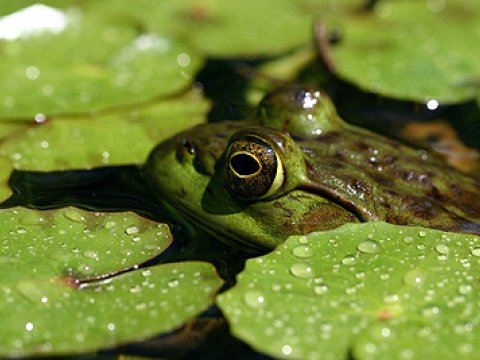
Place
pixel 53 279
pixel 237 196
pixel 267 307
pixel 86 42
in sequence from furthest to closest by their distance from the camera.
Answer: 1. pixel 86 42
2. pixel 237 196
3. pixel 53 279
4. pixel 267 307

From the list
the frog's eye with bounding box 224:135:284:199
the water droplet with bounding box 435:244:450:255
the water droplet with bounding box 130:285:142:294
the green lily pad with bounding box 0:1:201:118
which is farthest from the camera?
the green lily pad with bounding box 0:1:201:118

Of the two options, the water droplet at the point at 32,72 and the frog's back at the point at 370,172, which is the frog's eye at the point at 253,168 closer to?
the frog's back at the point at 370,172

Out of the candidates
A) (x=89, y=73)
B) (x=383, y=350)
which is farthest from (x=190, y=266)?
(x=89, y=73)

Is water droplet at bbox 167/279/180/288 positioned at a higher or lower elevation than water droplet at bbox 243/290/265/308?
lower

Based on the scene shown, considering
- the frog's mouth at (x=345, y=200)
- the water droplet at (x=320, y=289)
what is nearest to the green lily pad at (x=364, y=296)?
the water droplet at (x=320, y=289)

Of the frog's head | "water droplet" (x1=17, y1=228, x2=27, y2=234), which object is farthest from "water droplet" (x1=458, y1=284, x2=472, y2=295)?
"water droplet" (x1=17, y1=228, x2=27, y2=234)

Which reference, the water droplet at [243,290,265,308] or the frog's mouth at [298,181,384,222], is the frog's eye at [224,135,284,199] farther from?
the water droplet at [243,290,265,308]

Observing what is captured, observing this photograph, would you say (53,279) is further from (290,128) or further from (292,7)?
(292,7)
